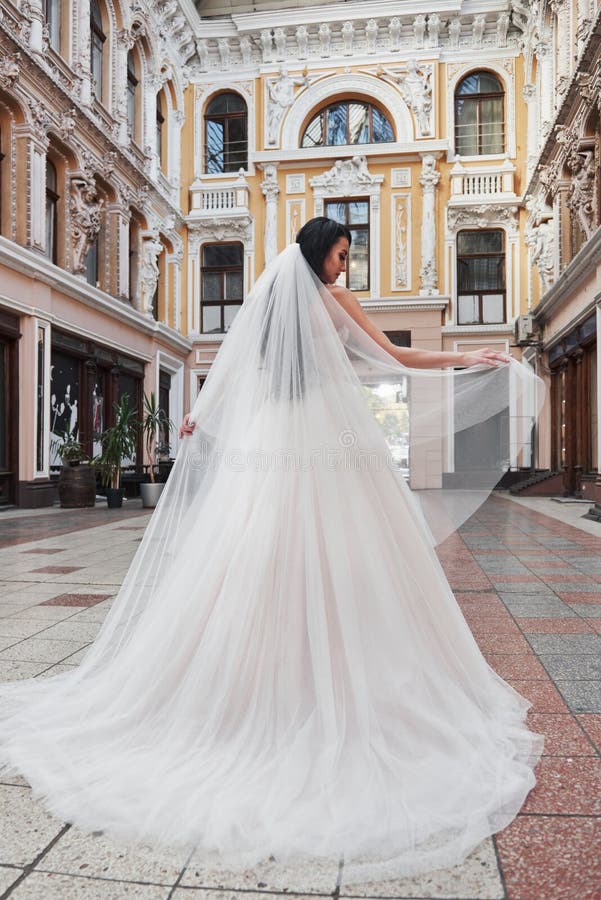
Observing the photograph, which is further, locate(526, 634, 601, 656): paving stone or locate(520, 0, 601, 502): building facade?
locate(520, 0, 601, 502): building facade

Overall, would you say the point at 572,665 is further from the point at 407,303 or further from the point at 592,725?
the point at 407,303

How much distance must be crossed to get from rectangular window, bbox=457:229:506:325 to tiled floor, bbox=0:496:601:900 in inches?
506

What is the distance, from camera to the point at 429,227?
18.4 meters

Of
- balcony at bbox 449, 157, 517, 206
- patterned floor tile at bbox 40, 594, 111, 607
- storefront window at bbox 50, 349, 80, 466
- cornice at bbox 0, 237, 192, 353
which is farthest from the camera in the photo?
balcony at bbox 449, 157, 517, 206

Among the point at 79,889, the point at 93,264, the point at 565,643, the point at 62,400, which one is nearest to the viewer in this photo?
the point at 79,889

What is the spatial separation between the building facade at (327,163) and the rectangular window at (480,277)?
39 millimetres

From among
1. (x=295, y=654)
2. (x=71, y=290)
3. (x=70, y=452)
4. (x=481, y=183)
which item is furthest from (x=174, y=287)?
(x=295, y=654)

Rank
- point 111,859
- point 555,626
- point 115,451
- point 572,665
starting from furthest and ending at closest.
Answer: point 115,451 < point 555,626 < point 572,665 < point 111,859

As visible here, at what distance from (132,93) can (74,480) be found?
10.3 meters

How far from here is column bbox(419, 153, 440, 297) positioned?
60.1ft

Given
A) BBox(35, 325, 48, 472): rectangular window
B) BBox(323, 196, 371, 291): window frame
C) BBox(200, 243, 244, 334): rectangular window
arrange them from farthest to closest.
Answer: BBox(200, 243, 244, 334): rectangular window < BBox(323, 196, 371, 291): window frame < BBox(35, 325, 48, 472): rectangular window

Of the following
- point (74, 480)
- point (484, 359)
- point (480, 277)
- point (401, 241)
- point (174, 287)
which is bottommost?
point (74, 480)

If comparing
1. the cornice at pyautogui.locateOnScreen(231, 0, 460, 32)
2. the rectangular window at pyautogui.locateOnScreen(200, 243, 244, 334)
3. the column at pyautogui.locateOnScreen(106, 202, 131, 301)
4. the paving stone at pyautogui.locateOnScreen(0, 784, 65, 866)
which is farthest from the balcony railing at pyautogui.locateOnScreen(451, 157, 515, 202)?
the paving stone at pyautogui.locateOnScreen(0, 784, 65, 866)

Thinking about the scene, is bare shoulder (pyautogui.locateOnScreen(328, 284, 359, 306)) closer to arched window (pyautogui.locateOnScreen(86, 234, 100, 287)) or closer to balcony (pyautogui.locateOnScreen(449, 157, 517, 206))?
arched window (pyautogui.locateOnScreen(86, 234, 100, 287))
